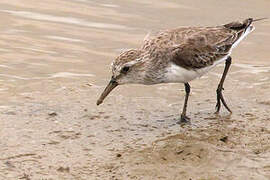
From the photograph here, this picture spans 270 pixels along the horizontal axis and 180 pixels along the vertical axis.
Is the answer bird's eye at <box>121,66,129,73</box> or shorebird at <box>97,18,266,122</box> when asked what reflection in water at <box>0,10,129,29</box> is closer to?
shorebird at <box>97,18,266,122</box>

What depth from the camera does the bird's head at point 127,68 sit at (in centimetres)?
813

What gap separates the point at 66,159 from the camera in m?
7.20

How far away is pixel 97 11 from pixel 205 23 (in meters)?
2.52

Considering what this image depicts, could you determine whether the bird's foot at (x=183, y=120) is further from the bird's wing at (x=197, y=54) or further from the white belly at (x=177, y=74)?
the bird's wing at (x=197, y=54)

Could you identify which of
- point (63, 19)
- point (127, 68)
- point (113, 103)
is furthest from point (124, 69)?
point (63, 19)

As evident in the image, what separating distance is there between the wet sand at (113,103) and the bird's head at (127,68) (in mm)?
665

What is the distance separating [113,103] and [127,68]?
4.53 feet

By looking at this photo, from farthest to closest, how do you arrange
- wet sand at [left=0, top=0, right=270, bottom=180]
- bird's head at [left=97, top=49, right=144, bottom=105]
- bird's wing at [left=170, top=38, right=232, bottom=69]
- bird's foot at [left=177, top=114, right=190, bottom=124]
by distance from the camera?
1. bird's foot at [left=177, top=114, right=190, bottom=124]
2. bird's wing at [left=170, top=38, right=232, bottom=69]
3. bird's head at [left=97, top=49, right=144, bottom=105]
4. wet sand at [left=0, top=0, right=270, bottom=180]

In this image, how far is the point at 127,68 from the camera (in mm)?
8172

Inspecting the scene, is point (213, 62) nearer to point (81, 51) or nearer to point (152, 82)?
point (152, 82)

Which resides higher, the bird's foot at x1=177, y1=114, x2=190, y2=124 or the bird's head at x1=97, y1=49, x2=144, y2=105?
the bird's head at x1=97, y1=49, x2=144, y2=105

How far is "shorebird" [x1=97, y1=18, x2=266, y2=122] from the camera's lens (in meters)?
8.25

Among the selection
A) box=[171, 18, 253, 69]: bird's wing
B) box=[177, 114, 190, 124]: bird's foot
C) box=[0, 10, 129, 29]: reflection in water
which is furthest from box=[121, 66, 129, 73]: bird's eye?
box=[0, 10, 129, 29]: reflection in water

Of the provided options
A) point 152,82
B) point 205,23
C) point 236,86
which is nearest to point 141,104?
point 152,82
